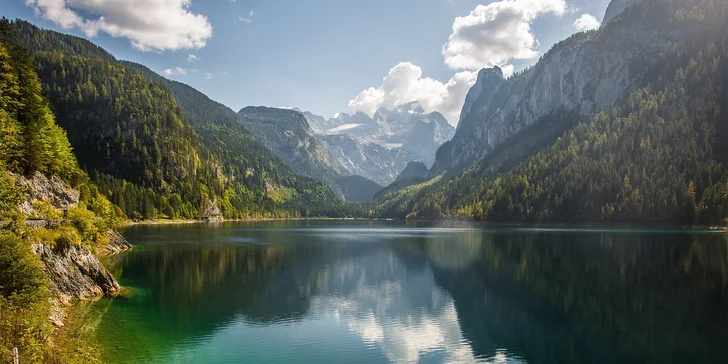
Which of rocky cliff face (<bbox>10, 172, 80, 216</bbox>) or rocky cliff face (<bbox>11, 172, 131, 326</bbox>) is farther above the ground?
rocky cliff face (<bbox>10, 172, 80, 216</bbox>)

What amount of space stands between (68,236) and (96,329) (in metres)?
12.6

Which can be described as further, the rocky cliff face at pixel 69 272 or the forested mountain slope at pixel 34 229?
the rocky cliff face at pixel 69 272

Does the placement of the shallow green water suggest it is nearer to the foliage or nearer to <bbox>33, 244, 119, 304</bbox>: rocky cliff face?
<bbox>33, 244, 119, 304</bbox>: rocky cliff face

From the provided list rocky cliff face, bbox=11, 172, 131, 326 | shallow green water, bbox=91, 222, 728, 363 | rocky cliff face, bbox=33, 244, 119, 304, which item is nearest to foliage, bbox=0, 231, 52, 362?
shallow green water, bbox=91, 222, 728, 363

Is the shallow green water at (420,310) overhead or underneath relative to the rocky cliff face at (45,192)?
underneath

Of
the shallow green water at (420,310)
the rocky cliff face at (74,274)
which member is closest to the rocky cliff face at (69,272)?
the rocky cliff face at (74,274)

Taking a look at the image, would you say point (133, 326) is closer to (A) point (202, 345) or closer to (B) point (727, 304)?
(A) point (202, 345)

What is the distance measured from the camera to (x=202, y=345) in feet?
103

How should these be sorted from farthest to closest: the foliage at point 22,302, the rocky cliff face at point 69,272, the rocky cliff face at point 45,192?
1. the rocky cliff face at point 45,192
2. the rocky cliff face at point 69,272
3. the foliage at point 22,302

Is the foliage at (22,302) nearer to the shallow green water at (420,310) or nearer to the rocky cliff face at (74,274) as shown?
the shallow green water at (420,310)

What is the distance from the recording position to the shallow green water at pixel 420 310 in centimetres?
3058

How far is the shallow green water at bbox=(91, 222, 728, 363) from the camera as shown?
100ft

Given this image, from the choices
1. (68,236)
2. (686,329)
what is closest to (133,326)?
(68,236)

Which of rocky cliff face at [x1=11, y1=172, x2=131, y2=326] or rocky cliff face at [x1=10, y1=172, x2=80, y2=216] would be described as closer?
rocky cliff face at [x1=11, y1=172, x2=131, y2=326]
